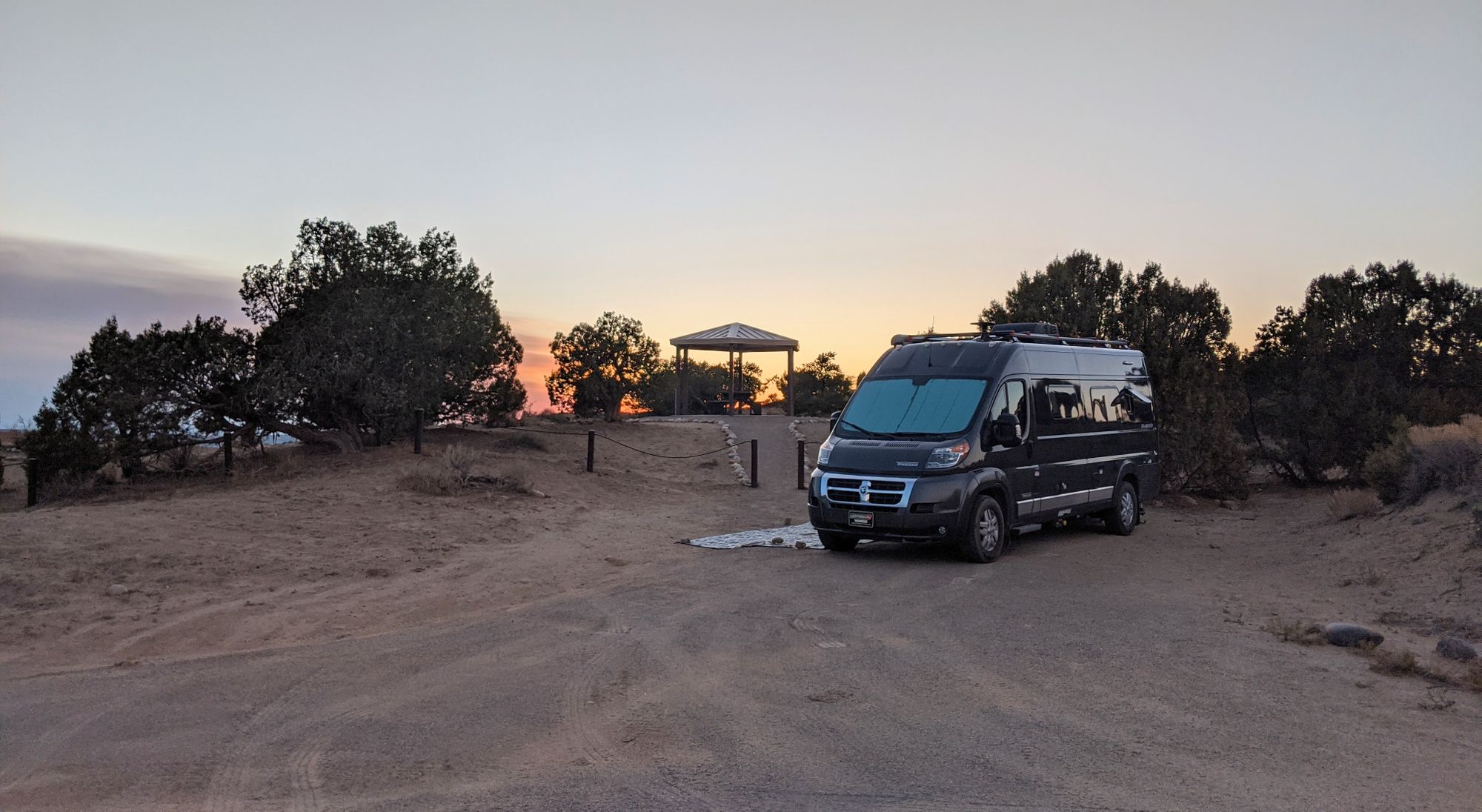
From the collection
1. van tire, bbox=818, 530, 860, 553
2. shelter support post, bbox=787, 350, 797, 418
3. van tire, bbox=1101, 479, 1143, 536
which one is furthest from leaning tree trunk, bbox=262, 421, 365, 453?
shelter support post, bbox=787, 350, 797, 418

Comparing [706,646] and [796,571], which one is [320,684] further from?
[796,571]

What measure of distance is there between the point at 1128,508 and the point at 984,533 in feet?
14.4

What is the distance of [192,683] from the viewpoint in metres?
6.57

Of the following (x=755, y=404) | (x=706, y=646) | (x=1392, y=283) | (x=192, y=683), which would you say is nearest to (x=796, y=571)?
(x=706, y=646)

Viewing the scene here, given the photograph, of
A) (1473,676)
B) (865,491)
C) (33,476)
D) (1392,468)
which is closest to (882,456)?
(865,491)

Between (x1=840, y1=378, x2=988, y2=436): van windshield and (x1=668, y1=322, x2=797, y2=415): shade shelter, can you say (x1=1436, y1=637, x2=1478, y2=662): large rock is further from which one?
(x1=668, y1=322, x2=797, y2=415): shade shelter

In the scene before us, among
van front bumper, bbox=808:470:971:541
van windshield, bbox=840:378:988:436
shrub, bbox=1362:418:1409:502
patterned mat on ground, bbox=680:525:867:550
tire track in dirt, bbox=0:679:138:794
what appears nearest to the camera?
tire track in dirt, bbox=0:679:138:794

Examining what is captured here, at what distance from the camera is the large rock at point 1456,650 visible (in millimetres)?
6910

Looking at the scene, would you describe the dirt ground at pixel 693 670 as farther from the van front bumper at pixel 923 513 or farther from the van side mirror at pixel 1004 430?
the van side mirror at pixel 1004 430

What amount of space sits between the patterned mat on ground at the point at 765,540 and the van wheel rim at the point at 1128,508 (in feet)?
13.9

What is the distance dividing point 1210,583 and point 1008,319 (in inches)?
483

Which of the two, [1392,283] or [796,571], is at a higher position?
[1392,283]

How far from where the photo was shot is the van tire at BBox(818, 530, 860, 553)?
12.6 m

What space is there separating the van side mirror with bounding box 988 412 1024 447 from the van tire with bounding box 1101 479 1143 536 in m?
3.33
